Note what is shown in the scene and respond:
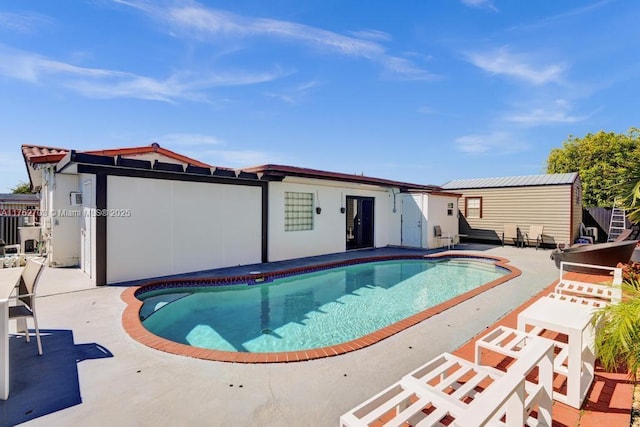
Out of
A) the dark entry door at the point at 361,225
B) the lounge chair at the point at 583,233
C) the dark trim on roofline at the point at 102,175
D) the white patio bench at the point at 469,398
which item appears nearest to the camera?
the white patio bench at the point at 469,398

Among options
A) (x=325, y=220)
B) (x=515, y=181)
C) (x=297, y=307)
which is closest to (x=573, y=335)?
(x=297, y=307)

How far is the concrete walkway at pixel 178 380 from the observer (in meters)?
2.52

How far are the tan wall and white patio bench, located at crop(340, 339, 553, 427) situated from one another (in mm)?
15437

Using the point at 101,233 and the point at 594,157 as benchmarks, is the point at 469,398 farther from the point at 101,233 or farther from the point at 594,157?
the point at 594,157

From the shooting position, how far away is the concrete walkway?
252 cm

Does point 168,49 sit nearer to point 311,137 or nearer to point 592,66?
point 311,137

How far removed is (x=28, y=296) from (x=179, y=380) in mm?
2229

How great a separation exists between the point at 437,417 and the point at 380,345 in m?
2.26

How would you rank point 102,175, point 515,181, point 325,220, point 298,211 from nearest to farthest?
point 102,175
point 298,211
point 325,220
point 515,181

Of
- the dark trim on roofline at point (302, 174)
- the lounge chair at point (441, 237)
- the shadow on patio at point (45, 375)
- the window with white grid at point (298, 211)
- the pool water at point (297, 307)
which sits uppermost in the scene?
the dark trim on roofline at point (302, 174)

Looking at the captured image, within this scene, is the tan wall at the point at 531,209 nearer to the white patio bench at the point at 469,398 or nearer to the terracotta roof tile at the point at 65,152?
the terracotta roof tile at the point at 65,152

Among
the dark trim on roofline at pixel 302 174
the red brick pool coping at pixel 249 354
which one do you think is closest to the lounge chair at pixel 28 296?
the red brick pool coping at pixel 249 354

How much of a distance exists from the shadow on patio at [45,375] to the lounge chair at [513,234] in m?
17.1

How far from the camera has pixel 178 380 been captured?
3.06 m
